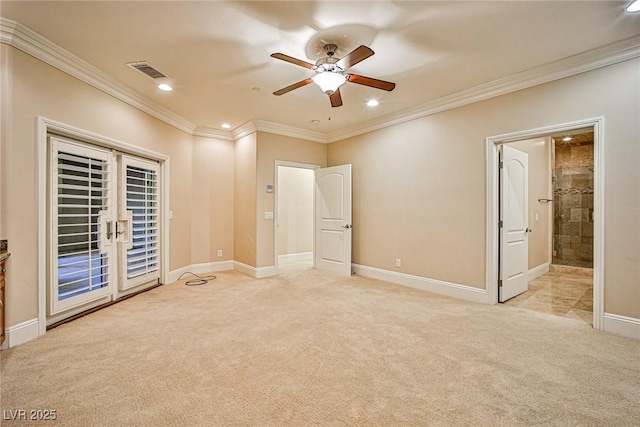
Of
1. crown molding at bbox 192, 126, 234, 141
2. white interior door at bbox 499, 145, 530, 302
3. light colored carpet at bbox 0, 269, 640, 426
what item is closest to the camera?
light colored carpet at bbox 0, 269, 640, 426

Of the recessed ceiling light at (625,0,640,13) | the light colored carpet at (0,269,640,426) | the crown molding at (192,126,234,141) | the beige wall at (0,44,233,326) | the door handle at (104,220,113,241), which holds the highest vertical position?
the recessed ceiling light at (625,0,640,13)

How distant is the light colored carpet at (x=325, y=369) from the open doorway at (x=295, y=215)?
11.1 feet

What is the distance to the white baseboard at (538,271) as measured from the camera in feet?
16.7

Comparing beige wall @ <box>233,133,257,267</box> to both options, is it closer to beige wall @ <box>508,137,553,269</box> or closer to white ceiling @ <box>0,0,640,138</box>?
white ceiling @ <box>0,0,640,138</box>

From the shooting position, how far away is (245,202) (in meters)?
5.43

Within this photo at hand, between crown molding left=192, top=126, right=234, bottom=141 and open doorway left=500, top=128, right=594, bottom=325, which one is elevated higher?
crown molding left=192, top=126, right=234, bottom=141

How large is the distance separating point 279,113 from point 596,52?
3857 mm

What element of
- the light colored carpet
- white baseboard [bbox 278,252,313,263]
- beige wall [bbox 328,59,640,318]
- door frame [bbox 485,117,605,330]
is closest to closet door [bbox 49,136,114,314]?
the light colored carpet

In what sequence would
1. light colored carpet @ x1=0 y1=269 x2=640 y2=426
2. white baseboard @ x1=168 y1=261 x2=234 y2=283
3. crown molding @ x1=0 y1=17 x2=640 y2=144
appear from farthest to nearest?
1. white baseboard @ x1=168 y1=261 x2=234 y2=283
2. crown molding @ x1=0 y1=17 x2=640 y2=144
3. light colored carpet @ x1=0 y1=269 x2=640 y2=426

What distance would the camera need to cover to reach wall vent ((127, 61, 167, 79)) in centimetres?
309

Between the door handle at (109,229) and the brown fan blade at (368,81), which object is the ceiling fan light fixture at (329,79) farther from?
the door handle at (109,229)

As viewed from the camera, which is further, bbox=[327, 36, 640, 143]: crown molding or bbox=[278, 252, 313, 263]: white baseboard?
bbox=[278, 252, 313, 263]: white baseboard

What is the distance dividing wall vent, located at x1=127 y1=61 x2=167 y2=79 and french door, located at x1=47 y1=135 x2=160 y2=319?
107cm

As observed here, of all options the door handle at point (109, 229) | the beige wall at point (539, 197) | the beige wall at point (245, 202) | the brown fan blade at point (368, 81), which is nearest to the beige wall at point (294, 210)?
the beige wall at point (245, 202)
